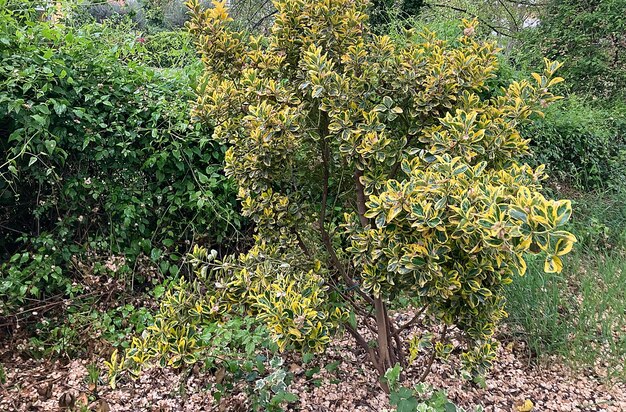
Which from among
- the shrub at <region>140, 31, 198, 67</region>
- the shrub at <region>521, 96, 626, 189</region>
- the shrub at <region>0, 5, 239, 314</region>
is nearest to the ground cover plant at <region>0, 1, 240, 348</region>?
the shrub at <region>0, 5, 239, 314</region>

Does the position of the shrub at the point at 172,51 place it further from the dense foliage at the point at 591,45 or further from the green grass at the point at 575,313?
the dense foliage at the point at 591,45

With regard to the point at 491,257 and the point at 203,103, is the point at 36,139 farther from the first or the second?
the point at 491,257

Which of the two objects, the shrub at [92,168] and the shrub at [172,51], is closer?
the shrub at [92,168]

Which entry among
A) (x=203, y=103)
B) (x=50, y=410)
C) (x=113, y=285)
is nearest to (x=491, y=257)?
(x=203, y=103)

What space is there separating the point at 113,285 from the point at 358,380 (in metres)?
1.60

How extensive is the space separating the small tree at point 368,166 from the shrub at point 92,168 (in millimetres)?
873

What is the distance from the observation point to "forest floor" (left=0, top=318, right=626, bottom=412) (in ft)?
6.82

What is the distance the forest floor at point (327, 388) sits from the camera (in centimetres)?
208

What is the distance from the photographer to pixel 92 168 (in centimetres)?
268

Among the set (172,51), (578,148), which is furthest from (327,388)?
(578,148)

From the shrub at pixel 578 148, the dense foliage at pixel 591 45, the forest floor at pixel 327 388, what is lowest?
the forest floor at pixel 327 388

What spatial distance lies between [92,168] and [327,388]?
6.19ft

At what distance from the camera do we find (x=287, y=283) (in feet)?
5.41

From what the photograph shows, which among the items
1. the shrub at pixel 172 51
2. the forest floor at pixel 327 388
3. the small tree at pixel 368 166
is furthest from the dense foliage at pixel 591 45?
the small tree at pixel 368 166
